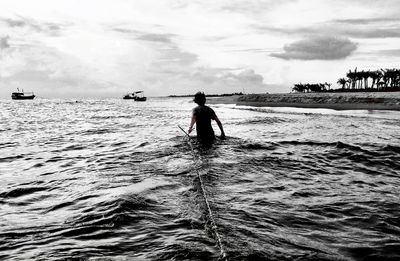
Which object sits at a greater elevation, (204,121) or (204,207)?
(204,121)

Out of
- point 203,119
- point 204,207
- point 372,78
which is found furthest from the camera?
point 372,78

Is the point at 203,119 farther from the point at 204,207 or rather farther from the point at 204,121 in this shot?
the point at 204,207

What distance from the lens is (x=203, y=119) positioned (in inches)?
427

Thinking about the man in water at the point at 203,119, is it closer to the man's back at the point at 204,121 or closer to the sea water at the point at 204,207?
the man's back at the point at 204,121

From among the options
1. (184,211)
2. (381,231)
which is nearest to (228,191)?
(184,211)

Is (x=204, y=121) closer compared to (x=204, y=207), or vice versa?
(x=204, y=207)

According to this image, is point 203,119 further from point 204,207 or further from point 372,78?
point 372,78

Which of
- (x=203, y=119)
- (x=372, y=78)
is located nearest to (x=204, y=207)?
(x=203, y=119)

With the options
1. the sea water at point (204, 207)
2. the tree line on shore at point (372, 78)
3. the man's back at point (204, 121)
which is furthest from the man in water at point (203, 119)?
the tree line on shore at point (372, 78)

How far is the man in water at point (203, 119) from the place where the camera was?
34.6 feet

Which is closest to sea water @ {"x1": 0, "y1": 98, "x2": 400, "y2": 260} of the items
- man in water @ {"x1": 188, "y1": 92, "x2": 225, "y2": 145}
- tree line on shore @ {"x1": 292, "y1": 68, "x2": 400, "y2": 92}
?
man in water @ {"x1": 188, "y1": 92, "x2": 225, "y2": 145}

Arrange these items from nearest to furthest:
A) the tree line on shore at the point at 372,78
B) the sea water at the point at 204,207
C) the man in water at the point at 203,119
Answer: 1. the sea water at the point at 204,207
2. the man in water at the point at 203,119
3. the tree line on shore at the point at 372,78

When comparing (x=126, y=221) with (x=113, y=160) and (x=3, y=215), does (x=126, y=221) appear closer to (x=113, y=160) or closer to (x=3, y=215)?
(x=3, y=215)

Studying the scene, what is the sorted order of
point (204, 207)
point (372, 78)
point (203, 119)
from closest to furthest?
point (204, 207)
point (203, 119)
point (372, 78)
